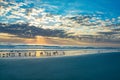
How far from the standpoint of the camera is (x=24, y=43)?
6250 mm

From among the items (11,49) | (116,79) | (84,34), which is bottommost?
(116,79)

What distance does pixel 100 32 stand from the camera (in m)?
5.93

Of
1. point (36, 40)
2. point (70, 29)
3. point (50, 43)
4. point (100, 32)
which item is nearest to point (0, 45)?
point (36, 40)

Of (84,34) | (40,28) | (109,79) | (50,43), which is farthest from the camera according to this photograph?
(109,79)

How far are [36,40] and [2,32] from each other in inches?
41.1

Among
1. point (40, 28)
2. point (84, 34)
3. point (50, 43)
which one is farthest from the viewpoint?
point (50, 43)

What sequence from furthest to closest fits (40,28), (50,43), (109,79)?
(109,79)
(50,43)
(40,28)

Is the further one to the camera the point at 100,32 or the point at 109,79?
the point at 109,79

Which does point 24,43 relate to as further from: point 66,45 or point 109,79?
point 109,79

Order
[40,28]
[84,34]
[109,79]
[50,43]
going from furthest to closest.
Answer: [109,79] < [50,43] < [84,34] < [40,28]

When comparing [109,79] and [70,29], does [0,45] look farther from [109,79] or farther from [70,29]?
[109,79]

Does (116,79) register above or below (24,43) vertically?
below

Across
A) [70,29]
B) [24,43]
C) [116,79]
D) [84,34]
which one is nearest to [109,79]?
[116,79]

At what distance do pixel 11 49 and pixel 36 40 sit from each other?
1.33 m
